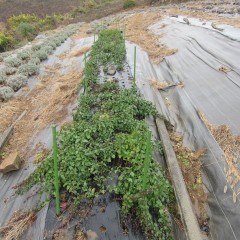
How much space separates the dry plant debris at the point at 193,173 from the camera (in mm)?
3891

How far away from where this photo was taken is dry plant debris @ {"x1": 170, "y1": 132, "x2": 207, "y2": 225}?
3.89 meters

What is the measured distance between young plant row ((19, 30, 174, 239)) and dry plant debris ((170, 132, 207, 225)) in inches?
17.3

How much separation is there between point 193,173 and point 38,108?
446cm

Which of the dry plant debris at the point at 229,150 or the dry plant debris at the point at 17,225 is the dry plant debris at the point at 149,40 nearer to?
the dry plant debris at the point at 229,150

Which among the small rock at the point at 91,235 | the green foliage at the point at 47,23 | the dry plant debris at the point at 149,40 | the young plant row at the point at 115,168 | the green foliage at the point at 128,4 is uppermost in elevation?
the young plant row at the point at 115,168

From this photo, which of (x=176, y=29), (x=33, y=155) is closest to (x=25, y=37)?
(x=176, y=29)

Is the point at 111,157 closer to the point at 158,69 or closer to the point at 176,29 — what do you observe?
the point at 158,69

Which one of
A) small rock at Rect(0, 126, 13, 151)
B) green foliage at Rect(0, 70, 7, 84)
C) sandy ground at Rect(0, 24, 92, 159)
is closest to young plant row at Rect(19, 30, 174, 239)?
sandy ground at Rect(0, 24, 92, 159)

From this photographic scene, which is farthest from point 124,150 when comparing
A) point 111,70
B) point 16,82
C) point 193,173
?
point 16,82

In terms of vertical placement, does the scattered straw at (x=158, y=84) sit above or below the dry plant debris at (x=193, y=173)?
below

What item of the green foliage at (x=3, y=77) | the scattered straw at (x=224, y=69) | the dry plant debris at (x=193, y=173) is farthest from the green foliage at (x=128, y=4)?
the dry plant debris at (x=193, y=173)

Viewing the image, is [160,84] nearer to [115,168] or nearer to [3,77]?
[115,168]

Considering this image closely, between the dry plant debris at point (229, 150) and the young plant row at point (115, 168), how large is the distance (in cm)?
90

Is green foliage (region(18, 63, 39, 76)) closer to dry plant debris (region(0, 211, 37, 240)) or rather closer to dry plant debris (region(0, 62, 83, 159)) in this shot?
dry plant debris (region(0, 62, 83, 159))
